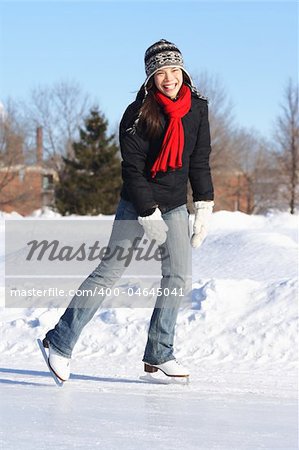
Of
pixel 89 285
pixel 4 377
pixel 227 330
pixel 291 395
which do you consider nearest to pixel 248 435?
pixel 291 395

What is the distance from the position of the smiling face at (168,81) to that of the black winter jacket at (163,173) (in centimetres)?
11

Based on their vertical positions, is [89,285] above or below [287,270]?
above

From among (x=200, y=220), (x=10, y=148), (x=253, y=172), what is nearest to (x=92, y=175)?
(x=10, y=148)

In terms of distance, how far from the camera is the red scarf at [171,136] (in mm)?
3854

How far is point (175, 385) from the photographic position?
4070mm

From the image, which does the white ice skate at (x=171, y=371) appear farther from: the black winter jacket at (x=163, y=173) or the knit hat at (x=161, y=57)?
the knit hat at (x=161, y=57)

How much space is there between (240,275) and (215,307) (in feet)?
9.92

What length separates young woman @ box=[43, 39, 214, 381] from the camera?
3852mm

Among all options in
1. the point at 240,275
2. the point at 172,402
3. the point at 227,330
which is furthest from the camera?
the point at 240,275

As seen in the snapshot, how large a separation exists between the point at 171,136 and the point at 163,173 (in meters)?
0.19

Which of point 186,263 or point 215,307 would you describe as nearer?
point 186,263

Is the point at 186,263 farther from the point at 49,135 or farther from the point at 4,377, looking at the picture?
the point at 49,135

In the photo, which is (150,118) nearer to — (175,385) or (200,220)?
(200,220)

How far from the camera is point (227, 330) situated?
5.57 m
